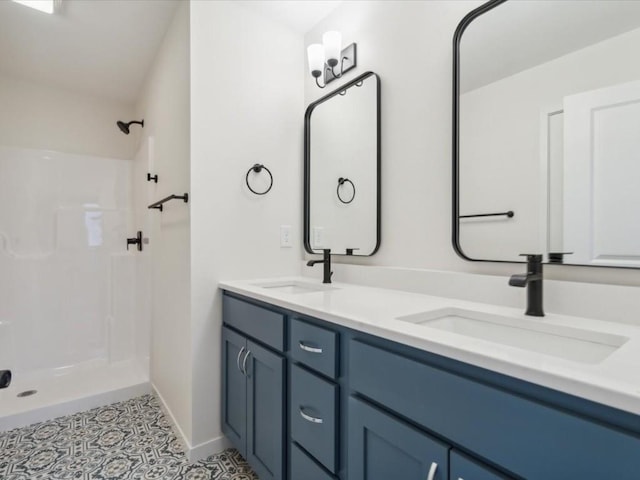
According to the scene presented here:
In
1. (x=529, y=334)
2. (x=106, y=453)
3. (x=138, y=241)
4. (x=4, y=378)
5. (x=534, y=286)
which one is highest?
(x=138, y=241)

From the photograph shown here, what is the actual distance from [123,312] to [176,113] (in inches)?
77.9

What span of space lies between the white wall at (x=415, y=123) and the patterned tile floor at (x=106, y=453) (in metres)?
1.30

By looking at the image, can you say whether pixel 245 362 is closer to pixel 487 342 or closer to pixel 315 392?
pixel 315 392

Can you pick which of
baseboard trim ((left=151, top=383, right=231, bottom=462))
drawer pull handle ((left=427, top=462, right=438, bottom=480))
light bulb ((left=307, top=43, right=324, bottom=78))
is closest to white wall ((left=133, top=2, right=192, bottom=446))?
baseboard trim ((left=151, top=383, right=231, bottom=462))

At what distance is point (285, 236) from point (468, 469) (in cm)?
151

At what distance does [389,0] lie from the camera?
161 cm

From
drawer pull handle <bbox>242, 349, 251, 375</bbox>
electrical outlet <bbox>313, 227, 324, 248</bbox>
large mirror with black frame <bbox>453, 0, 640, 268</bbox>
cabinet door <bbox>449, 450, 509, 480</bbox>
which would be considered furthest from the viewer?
electrical outlet <bbox>313, 227, 324, 248</bbox>

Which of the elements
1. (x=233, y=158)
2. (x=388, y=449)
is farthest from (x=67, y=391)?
(x=388, y=449)

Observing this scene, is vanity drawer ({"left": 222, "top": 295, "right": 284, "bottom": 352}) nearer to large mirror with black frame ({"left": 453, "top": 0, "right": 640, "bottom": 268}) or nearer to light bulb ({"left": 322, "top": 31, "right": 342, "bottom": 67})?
large mirror with black frame ({"left": 453, "top": 0, "right": 640, "bottom": 268})

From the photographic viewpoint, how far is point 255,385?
1.44 metres

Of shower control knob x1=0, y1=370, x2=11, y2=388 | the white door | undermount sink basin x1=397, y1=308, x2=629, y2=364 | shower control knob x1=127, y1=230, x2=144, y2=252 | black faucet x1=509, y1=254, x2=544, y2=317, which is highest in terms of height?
the white door

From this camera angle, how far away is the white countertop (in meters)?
0.53

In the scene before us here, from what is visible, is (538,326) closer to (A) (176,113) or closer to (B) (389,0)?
(B) (389,0)

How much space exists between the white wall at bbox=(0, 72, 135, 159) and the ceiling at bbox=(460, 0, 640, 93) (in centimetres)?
300
